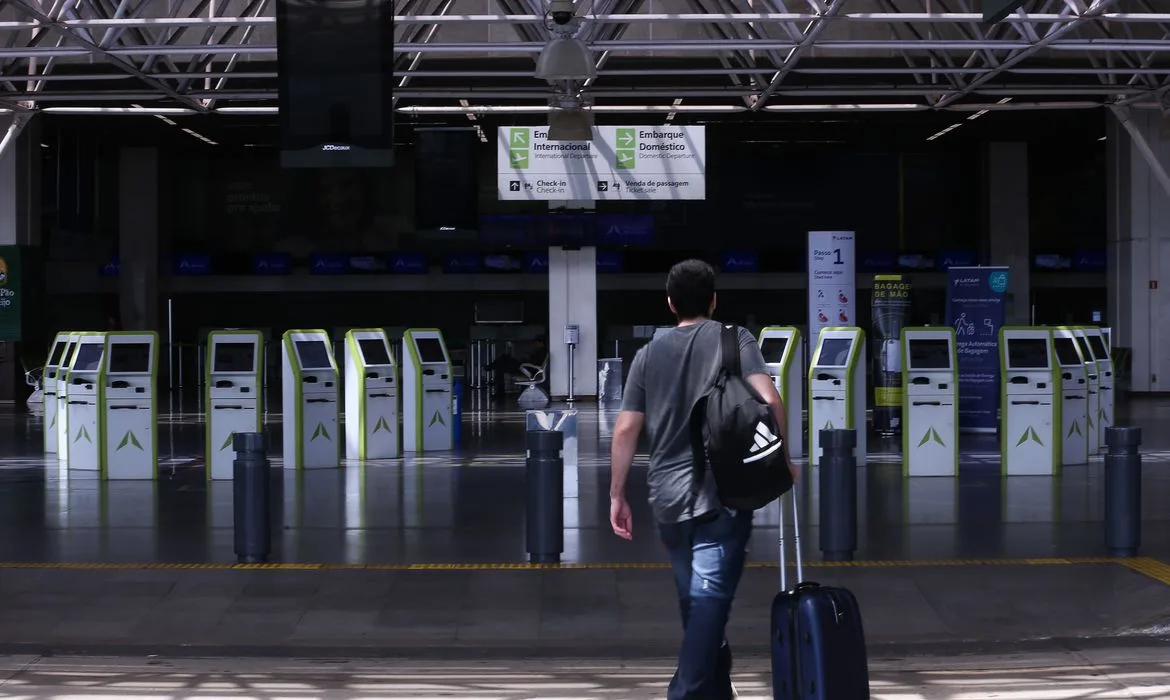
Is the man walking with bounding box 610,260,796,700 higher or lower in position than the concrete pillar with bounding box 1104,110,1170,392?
lower

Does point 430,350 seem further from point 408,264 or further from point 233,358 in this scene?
point 408,264

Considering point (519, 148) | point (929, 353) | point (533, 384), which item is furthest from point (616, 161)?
point (929, 353)

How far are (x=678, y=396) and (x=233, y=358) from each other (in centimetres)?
953

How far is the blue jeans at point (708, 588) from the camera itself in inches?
176

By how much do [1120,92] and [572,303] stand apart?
10.5 metres

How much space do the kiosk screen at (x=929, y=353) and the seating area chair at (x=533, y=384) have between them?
12924 mm

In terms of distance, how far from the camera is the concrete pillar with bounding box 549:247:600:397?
26750mm

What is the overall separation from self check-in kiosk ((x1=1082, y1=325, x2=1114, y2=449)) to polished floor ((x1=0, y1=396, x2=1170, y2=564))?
65 centimetres

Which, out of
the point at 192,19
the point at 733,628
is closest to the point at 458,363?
the point at 192,19

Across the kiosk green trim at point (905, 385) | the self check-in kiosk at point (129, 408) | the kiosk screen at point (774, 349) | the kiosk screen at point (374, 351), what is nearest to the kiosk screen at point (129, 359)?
the self check-in kiosk at point (129, 408)

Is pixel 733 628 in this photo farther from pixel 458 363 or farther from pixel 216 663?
pixel 458 363

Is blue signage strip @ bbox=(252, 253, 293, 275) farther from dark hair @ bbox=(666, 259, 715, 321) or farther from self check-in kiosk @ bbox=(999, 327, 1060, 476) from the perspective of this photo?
dark hair @ bbox=(666, 259, 715, 321)

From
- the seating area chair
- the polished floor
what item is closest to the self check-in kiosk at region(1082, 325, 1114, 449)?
the polished floor

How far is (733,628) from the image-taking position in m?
6.93
